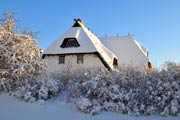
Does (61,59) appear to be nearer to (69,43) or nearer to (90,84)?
A: (69,43)

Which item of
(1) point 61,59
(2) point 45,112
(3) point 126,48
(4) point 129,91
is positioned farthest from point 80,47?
(2) point 45,112

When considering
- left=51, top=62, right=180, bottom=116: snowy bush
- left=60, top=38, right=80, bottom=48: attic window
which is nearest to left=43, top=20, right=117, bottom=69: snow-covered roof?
left=60, top=38, right=80, bottom=48: attic window

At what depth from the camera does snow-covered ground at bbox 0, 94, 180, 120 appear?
10797mm

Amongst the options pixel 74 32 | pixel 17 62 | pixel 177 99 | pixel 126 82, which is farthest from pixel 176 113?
pixel 74 32

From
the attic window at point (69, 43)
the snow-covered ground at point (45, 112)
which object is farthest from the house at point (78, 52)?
the snow-covered ground at point (45, 112)

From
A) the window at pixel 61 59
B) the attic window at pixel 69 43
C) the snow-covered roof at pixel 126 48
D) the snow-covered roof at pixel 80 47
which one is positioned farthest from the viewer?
the snow-covered roof at pixel 126 48

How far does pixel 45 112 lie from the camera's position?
11.5 m

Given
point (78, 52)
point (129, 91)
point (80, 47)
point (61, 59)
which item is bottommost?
point (129, 91)

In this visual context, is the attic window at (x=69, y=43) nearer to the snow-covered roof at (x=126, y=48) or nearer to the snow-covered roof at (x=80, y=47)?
the snow-covered roof at (x=80, y=47)

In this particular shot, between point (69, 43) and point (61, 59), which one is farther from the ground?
point (69, 43)

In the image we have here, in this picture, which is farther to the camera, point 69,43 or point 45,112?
point 69,43

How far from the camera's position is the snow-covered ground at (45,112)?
10.8 m

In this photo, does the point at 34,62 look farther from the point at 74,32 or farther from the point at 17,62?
the point at 74,32

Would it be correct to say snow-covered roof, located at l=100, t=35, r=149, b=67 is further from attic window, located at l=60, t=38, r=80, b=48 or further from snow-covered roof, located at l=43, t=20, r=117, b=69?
attic window, located at l=60, t=38, r=80, b=48
